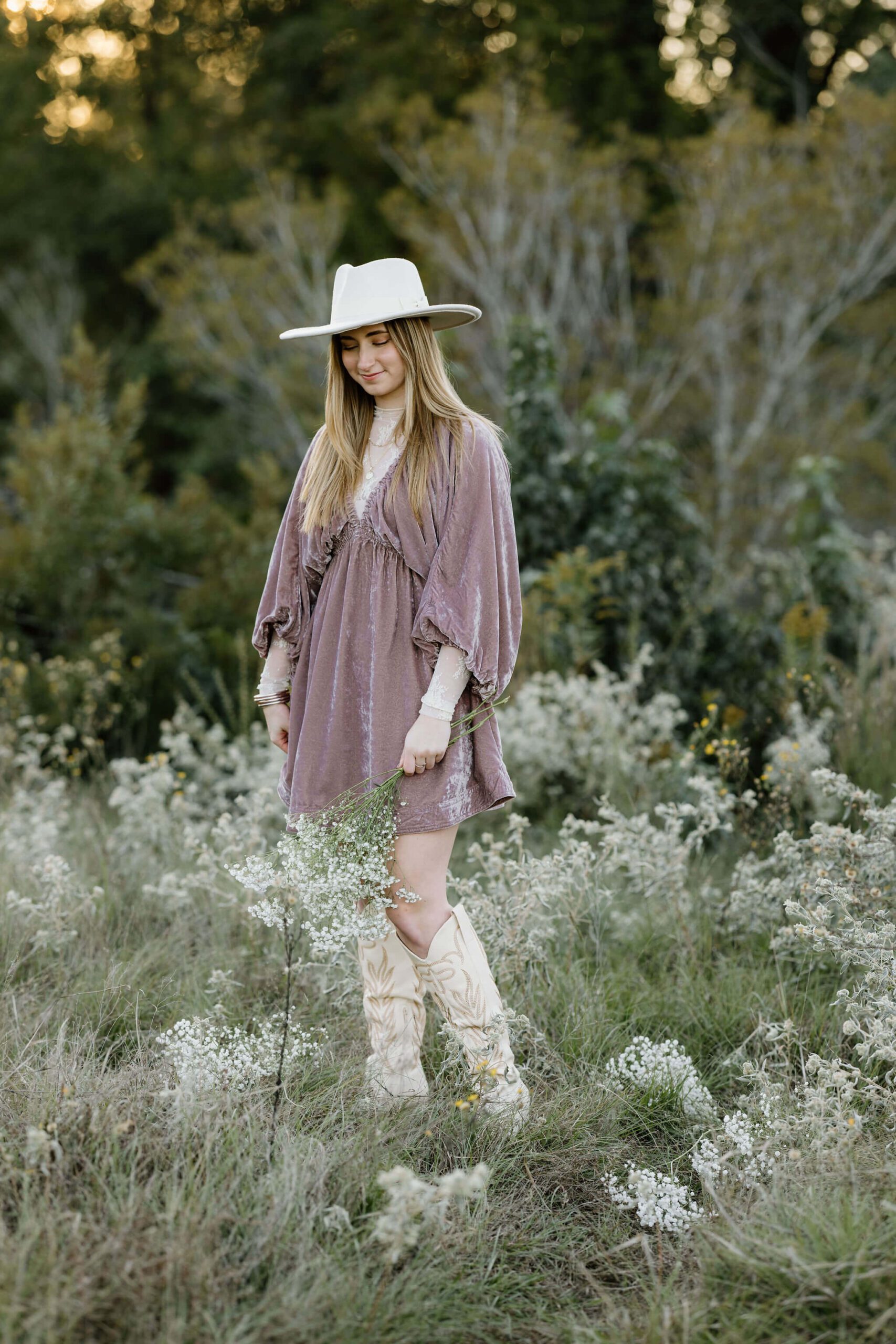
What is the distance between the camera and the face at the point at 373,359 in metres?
2.53

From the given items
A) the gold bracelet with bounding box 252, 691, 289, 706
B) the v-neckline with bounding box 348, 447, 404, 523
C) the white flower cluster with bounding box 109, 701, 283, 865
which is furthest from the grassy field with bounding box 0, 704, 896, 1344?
the v-neckline with bounding box 348, 447, 404, 523

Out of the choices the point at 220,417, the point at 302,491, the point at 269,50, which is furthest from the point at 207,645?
the point at 269,50

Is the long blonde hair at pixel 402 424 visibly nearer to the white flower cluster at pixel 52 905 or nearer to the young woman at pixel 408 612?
the young woman at pixel 408 612

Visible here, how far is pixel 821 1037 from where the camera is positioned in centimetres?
294

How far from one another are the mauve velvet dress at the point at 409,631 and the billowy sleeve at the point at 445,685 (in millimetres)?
23

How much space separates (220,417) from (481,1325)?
14723 mm

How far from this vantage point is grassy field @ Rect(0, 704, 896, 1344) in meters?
1.93

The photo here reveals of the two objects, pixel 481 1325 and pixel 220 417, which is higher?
pixel 220 417

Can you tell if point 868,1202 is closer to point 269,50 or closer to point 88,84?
point 269,50

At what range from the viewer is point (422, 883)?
2525 millimetres

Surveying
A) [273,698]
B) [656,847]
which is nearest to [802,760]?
[656,847]

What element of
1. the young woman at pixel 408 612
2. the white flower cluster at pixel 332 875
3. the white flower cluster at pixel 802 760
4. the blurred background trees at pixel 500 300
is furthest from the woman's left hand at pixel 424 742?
the blurred background trees at pixel 500 300

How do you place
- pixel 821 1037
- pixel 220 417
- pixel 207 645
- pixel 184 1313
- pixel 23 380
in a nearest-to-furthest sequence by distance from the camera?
pixel 184 1313, pixel 821 1037, pixel 207 645, pixel 220 417, pixel 23 380

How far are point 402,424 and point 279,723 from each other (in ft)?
2.56
